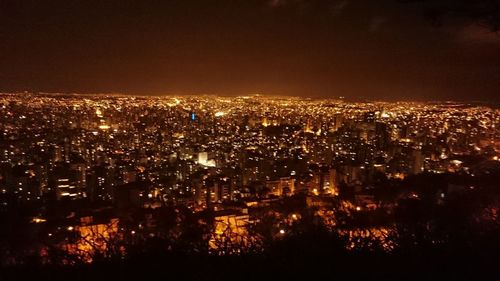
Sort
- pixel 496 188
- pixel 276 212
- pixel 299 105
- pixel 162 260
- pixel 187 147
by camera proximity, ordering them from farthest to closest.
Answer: pixel 299 105 < pixel 187 147 < pixel 496 188 < pixel 276 212 < pixel 162 260

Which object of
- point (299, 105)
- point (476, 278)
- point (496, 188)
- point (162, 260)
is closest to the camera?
point (476, 278)

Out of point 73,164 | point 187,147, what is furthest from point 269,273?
point 187,147

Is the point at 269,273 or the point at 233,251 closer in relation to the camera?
the point at 269,273

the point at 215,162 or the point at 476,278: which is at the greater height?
the point at 476,278

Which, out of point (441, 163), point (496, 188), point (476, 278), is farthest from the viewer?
point (441, 163)

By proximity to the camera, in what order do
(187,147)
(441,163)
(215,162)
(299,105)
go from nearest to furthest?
(441,163) → (215,162) → (187,147) → (299,105)

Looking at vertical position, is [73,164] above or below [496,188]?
below

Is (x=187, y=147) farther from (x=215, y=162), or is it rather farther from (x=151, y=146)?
A: (x=215, y=162)

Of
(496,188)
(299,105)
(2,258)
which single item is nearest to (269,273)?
(2,258)

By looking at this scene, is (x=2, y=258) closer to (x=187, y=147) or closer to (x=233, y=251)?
(x=233, y=251)
